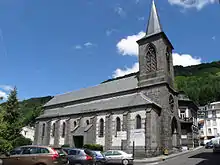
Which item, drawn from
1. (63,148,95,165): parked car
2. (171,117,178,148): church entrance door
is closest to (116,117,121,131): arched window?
(171,117,178,148): church entrance door

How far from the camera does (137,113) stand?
27844mm

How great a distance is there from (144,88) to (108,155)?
1407 centimetres

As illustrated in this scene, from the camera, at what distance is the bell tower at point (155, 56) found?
30.5 m

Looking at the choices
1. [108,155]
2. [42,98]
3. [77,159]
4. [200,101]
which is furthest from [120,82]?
[42,98]

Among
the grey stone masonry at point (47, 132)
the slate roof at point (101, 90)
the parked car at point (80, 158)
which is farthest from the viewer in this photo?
the grey stone masonry at point (47, 132)

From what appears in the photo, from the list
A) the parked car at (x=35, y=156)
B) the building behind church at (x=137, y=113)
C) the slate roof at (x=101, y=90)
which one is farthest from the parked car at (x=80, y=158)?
the slate roof at (x=101, y=90)

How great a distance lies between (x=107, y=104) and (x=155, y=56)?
1045cm

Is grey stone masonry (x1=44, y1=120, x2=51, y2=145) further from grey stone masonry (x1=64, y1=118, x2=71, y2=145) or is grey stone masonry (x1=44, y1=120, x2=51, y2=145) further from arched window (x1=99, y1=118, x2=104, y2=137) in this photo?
arched window (x1=99, y1=118, x2=104, y2=137)

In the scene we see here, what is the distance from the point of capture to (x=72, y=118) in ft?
119

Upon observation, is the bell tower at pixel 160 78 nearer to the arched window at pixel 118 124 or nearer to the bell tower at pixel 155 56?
the bell tower at pixel 155 56

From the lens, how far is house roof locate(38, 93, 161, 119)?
29.0 meters

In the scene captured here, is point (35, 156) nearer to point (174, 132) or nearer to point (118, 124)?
point (118, 124)

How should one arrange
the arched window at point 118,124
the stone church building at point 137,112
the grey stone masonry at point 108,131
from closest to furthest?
1. the stone church building at point 137,112
2. the grey stone masonry at point 108,131
3. the arched window at point 118,124

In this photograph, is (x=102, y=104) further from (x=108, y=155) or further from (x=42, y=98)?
(x=42, y=98)
